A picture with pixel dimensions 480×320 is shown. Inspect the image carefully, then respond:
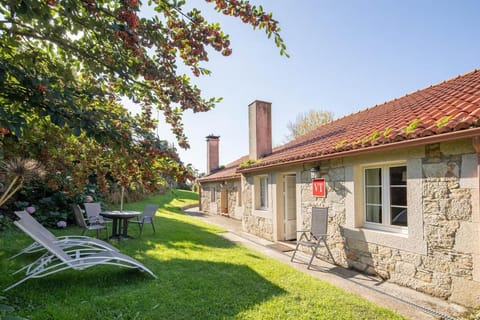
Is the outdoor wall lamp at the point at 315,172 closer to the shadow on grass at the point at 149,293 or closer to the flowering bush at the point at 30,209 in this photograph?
the shadow on grass at the point at 149,293

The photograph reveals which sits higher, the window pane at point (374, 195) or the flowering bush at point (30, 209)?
the window pane at point (374, 195)

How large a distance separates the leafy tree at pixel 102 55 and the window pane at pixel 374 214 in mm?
4388

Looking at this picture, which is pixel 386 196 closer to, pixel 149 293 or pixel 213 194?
pixel 149 293

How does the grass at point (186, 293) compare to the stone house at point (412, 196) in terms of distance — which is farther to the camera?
the stone house at point (412, 196)

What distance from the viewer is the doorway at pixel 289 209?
940cm

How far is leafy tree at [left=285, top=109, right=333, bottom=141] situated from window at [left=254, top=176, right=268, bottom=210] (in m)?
21.5

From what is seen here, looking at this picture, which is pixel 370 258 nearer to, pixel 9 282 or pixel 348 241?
pixel 348 241

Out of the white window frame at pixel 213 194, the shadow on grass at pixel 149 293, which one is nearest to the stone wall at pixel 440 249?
the shadow on grass at pixel 149 293

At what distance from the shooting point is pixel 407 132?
475 cm

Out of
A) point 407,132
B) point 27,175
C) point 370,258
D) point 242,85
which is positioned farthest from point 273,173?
point 27,175

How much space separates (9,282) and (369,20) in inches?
431

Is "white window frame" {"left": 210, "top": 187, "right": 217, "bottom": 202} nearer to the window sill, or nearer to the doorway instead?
the doorway

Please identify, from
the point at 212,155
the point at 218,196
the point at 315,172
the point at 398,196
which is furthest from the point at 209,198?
the point at 398,196

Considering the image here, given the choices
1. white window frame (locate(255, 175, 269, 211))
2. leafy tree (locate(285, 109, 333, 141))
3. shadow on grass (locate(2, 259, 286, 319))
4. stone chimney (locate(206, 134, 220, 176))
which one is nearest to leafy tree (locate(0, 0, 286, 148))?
shadow on grass (locate(2, 259, 286, 319))
